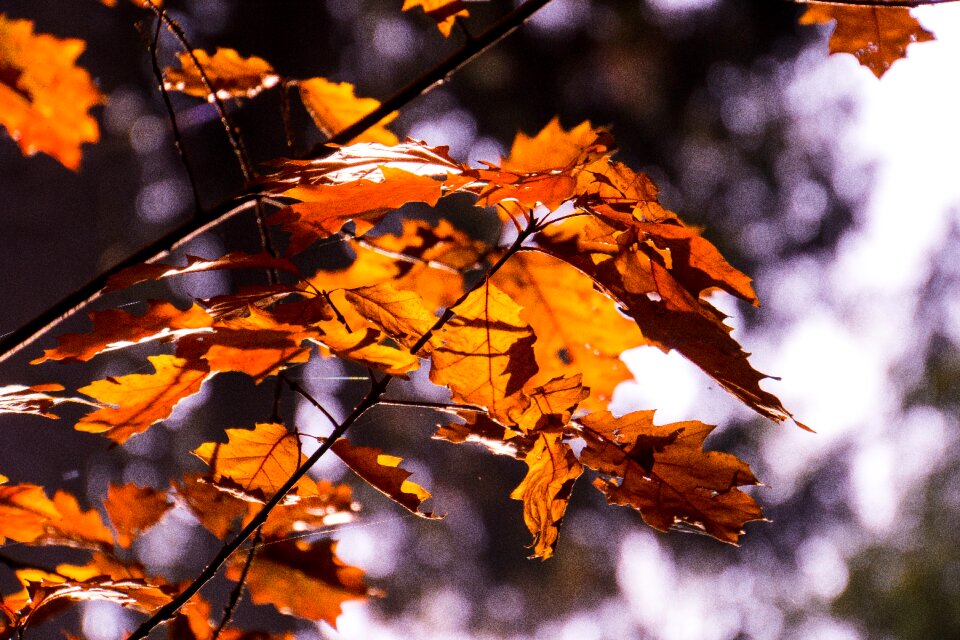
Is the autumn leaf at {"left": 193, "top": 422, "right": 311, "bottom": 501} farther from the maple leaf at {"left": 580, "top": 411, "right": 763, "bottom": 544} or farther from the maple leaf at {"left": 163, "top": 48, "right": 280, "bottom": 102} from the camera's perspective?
the maple leaf at {"left": 163, "top": 48, "right": 280, "bottom": 102}

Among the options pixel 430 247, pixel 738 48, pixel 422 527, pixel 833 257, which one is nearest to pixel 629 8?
pixel 738 48

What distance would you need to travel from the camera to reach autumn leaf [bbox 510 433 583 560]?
0.83 m

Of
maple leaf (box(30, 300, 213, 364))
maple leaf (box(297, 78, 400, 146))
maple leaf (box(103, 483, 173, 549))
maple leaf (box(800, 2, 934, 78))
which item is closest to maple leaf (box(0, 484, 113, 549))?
maple leaf (box(103, 483, 173, 549))

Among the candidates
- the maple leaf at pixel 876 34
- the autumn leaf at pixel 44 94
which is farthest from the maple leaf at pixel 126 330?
the maple leaf at pixel 876 34

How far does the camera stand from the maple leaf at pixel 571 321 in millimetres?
1394

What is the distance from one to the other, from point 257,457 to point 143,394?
17 centimetres

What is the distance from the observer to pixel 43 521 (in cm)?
114

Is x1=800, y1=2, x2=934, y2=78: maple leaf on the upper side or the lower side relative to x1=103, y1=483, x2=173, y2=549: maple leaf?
upper

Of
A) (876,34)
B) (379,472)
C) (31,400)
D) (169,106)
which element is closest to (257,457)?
(379,472)

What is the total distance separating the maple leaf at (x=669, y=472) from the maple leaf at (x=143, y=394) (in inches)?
20.5

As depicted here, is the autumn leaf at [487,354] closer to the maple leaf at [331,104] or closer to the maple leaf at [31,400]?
the maple leaf at [31,400]

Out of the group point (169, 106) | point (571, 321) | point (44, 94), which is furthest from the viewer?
point (44, 94)

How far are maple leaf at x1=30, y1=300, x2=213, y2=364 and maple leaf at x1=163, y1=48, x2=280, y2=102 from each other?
0.62 metres

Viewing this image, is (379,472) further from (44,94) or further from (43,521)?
(44,94)
